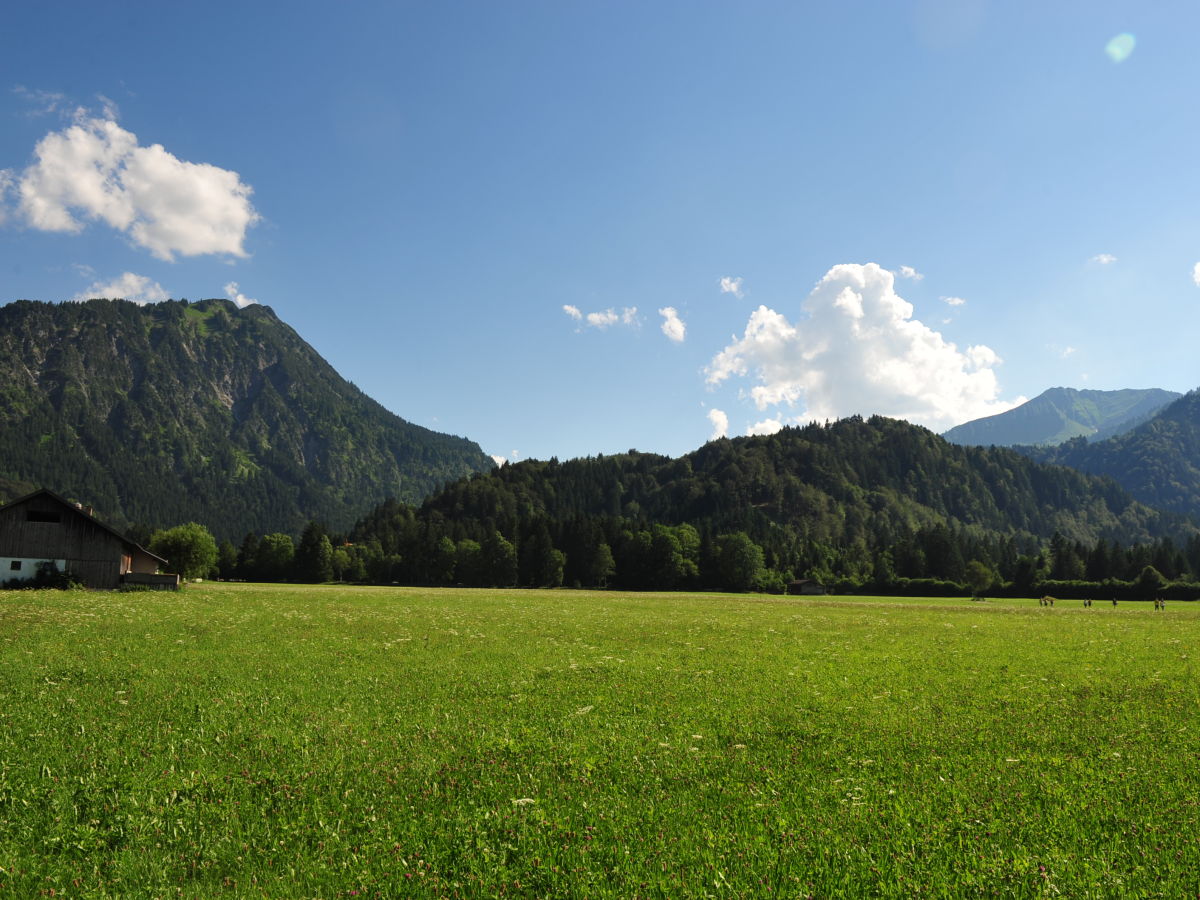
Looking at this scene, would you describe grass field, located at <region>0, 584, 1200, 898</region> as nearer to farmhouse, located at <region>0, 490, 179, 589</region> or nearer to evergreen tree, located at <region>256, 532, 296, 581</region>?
farmhouse, located at <region>0, 490, 179, 589</region>

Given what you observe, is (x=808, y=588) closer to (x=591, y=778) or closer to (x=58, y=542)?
(x=58, y=542)

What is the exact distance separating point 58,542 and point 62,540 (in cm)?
34

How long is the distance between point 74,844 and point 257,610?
41.8 m

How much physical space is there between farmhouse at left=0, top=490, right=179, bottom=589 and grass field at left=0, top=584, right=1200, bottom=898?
48.9m

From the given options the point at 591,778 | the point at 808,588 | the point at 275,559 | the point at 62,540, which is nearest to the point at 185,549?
the point at 62,540

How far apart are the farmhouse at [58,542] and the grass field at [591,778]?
48940 mm

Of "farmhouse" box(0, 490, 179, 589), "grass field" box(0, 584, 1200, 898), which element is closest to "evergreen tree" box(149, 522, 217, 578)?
"farmhouse" box(0, 490, 179, 589)

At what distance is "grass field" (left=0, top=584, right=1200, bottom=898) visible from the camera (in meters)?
7.36

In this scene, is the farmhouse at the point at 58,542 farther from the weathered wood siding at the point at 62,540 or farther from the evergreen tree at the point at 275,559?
the evergreen tree at the point at 275,559

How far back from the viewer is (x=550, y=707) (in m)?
15.5

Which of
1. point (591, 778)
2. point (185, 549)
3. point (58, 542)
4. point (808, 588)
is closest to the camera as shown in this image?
point (591, 778)

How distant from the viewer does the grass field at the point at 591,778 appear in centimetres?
736

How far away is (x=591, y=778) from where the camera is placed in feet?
34.2

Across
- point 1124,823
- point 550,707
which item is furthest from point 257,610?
point 1124,823
